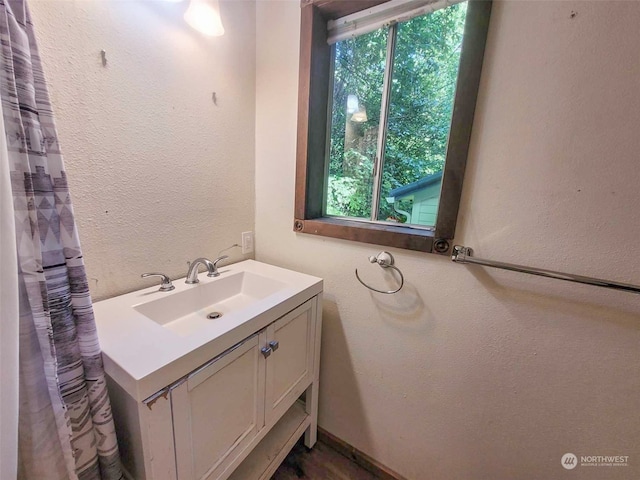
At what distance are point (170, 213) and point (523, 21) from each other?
1.27m

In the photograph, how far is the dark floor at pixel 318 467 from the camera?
117 centimetres

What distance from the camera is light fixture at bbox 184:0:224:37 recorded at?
2.96 feet

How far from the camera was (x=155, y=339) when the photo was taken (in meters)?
0.68

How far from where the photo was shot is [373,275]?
1062 mm

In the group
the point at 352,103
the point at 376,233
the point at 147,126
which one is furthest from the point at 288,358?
the point at 352,103

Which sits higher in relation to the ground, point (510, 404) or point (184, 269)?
point (184, 269)

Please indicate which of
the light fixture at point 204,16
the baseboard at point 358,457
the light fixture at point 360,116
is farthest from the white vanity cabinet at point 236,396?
the light fixture at point 204,16

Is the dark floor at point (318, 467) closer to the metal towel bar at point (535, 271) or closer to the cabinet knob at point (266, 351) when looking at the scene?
the cabinet knob at point (266, 351)

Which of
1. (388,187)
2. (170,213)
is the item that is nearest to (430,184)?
(388,187)

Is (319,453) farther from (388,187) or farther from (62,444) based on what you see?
(388,187)

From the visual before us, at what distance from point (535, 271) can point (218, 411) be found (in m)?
0.97

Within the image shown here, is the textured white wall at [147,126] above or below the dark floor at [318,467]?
above

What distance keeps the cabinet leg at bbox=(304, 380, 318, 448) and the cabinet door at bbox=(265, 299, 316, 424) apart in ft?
0.29

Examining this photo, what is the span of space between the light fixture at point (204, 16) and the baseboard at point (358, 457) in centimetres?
179
